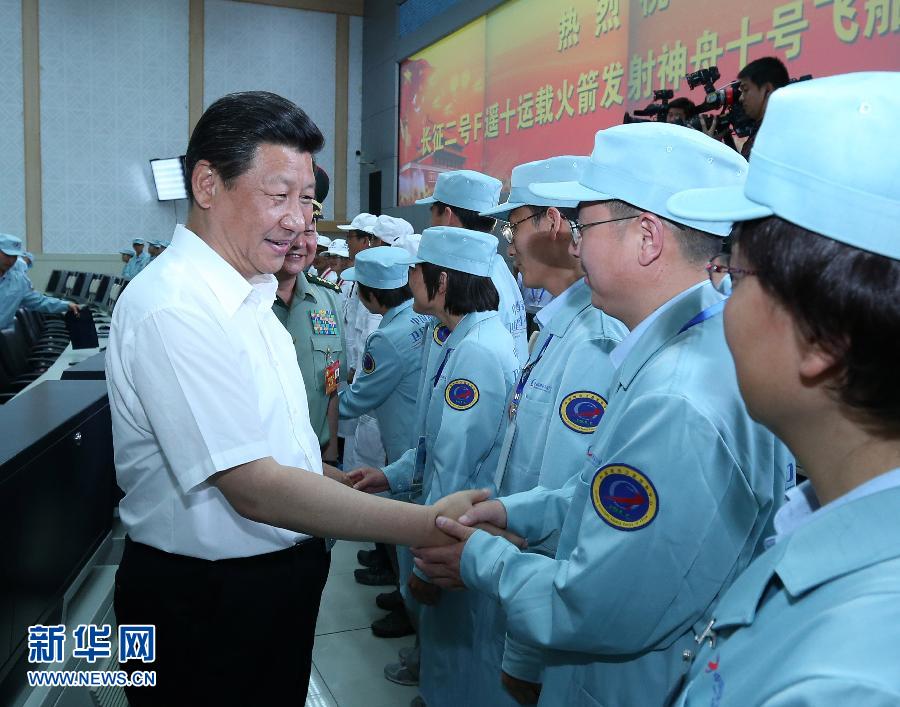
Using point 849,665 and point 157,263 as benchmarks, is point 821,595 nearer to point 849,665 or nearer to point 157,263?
point 849,665

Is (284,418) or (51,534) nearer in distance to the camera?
(284,418)

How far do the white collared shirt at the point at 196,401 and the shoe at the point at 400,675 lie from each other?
1.59 metres

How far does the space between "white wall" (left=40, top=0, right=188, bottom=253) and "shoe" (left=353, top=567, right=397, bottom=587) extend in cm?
1150

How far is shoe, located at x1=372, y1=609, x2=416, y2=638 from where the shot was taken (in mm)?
3033

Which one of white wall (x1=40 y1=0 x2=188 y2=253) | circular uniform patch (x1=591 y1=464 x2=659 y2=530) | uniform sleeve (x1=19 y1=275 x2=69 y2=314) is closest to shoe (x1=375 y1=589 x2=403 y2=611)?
circular uniform patch (x1=591 y1=464 x2=659 y2=530)

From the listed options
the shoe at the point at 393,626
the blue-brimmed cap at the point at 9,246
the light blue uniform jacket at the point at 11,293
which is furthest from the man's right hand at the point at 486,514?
the light blue uniform jacket at the point at 11,293

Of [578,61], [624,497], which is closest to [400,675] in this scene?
[624,497]

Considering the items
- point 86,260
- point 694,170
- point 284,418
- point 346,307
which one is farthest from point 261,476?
point 86,260

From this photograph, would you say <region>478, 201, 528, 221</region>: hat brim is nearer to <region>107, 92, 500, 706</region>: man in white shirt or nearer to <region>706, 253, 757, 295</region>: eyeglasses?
<region>107, 92, 500, 706</region>: man in white shirt

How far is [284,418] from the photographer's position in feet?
4.40

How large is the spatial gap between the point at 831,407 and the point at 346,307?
4762 millimetres

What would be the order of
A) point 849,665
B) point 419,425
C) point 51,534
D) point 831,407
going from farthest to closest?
1. point 419,425
2. point 51,534
3. point 831,407
4. point 849,665

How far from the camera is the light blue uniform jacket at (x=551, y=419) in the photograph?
1.65 meters

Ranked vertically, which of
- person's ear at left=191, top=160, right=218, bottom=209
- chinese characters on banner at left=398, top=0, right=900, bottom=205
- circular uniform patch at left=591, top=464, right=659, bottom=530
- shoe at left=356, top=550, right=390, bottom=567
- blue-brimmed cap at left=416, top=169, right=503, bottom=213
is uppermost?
chinese characters on banner at left=398, top=0, right=900, bottom=205
